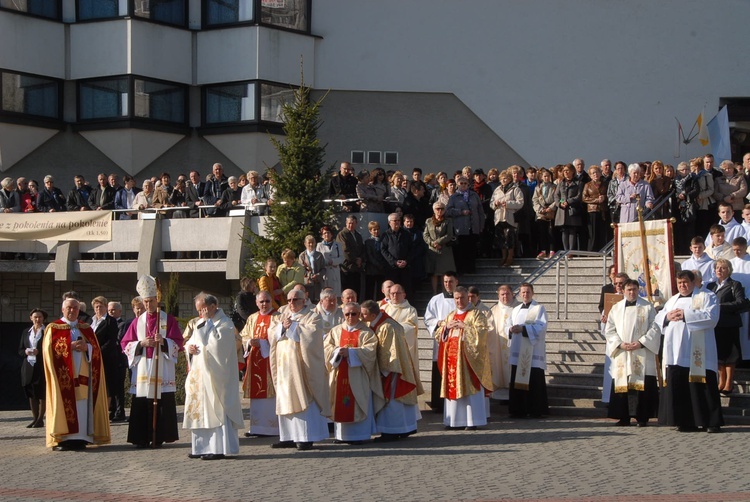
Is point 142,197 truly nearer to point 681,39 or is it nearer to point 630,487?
point 681,39

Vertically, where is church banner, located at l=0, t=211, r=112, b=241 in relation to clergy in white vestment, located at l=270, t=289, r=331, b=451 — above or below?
above

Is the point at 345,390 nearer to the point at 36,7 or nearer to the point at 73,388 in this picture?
the point at 73,388

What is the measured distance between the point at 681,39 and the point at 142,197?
12064 mm

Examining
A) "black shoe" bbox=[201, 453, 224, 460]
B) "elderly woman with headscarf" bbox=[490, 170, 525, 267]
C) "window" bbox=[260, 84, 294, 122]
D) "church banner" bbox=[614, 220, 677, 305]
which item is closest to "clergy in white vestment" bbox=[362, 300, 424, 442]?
"black shoe" bbox=[201, 453, 224, 460]

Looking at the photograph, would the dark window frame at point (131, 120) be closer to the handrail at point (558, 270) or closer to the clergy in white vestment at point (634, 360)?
the handrail at point (558, 270)

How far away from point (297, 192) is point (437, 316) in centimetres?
448

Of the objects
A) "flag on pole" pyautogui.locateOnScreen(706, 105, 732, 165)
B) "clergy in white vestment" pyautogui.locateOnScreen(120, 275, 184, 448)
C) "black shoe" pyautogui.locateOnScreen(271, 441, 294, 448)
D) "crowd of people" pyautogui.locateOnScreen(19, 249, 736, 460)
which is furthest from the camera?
"flag on pole" pyautogui.locateOnScreen(706, 105, 732, 165)

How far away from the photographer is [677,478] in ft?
36.0

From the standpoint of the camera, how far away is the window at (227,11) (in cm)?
2626

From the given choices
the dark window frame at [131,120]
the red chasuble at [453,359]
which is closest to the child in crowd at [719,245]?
the red chasuble at [453,359]

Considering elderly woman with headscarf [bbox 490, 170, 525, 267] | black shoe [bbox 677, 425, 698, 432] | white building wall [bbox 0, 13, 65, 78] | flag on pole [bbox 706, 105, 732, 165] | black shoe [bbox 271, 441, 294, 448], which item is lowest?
black shoe [bbox 271, 441, 294, 448]

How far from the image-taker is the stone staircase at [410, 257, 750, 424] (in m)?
15.4

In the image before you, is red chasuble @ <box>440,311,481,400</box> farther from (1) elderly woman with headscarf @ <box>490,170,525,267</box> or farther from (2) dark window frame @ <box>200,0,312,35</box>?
(2) dark window frame @ <box>200,0,312,35</box>

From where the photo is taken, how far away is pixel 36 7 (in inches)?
1029
